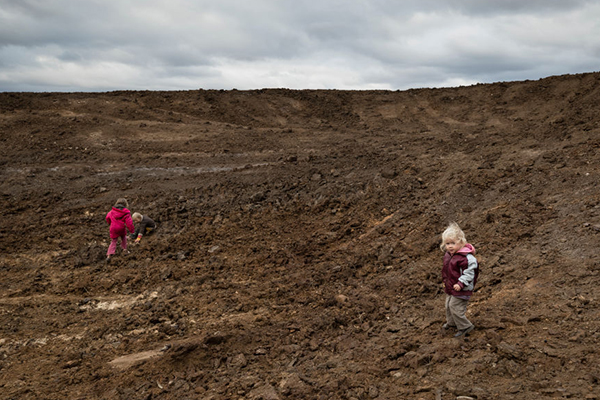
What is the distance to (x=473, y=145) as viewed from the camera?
12758 mm

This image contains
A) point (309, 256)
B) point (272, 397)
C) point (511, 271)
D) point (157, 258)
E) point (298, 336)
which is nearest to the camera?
point (272, 397)

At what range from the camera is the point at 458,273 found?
414 cm

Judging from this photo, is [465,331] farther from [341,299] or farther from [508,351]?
[341,299]

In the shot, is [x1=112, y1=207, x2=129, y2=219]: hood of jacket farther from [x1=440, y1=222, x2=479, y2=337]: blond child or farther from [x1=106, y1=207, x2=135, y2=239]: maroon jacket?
[x1=440, y1=222, x2=479, y2=337]: blond child

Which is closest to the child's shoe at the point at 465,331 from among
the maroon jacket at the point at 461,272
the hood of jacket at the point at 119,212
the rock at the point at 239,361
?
the maroon jacket at the point at 461,272

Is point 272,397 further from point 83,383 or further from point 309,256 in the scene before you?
point 309,256

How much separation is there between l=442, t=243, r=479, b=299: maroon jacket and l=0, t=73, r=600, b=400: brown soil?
0.49 meters

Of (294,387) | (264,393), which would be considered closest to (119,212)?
(264,393)

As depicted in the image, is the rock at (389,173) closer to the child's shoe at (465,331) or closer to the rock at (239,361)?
the child's shoe at (465,331)

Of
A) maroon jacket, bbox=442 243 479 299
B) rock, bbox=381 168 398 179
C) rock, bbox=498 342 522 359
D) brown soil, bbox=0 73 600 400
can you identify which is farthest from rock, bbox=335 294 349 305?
rock, bbox=381 168 398 179

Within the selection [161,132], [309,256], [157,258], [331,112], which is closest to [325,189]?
[309,256]

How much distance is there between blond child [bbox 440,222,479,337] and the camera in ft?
13.3

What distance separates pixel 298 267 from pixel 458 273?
4.03 m

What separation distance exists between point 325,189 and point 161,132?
1088cm
